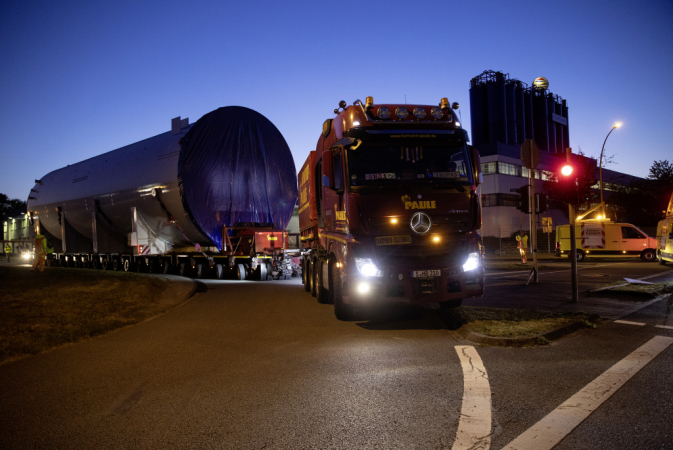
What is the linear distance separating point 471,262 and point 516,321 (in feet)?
3.62

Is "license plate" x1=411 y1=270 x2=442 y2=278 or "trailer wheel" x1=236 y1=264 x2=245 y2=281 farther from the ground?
"license plate" x1=411 y1=270 x2=442 y2=278

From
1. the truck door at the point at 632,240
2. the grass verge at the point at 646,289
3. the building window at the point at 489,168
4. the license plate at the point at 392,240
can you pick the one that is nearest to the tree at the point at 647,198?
the building window at the point at 489,168

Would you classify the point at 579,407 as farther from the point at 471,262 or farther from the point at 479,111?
the point at 479,111

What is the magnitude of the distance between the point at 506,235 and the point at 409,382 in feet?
152

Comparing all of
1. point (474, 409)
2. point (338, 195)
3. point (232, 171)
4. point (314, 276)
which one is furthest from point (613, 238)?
point (474, 409)

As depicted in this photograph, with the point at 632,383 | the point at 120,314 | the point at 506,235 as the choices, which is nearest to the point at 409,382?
the point at 632,383

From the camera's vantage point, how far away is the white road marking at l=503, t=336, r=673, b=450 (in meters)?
3.43

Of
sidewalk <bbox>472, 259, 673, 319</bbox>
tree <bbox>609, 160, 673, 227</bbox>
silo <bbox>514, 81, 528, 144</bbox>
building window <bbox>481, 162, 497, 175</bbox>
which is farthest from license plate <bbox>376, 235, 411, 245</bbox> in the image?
silo <bbox>514, 81, 528, 144</bbox>

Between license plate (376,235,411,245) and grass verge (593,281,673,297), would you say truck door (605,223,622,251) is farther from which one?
license plate (376,235,411,245)

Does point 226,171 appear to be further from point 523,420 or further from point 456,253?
point 523,420

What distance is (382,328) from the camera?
7.89m

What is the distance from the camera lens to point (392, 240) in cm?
750

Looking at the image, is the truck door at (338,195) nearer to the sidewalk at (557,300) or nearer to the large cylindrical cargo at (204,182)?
the sidewalk at (557,300)

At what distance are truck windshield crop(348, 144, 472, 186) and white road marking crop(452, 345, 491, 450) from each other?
121 inches
